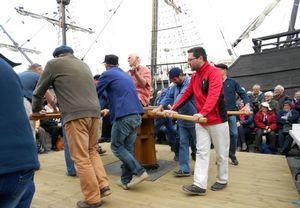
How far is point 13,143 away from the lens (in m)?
1.42

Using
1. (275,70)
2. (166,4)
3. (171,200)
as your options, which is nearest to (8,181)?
(171,200)

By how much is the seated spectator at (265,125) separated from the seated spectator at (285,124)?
0.13m

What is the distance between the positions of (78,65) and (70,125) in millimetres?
629

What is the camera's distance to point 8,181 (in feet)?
4.60

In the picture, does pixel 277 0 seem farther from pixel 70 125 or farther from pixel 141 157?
pixel 70 125

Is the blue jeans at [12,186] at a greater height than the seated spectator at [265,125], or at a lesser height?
greater

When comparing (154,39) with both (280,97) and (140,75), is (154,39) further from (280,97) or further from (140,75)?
(140,75)

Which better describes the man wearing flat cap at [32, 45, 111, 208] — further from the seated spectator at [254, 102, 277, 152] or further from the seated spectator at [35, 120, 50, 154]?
the seated spectator at [254, 102, 277, 152]

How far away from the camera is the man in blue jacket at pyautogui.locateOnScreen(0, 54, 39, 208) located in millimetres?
1387

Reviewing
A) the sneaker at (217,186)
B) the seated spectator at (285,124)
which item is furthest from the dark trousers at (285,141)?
the sneaker at (217,186)

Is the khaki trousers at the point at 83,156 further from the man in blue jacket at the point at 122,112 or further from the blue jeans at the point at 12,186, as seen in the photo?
the blue jeans at the point at 12,186

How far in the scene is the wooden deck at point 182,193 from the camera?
329 cm

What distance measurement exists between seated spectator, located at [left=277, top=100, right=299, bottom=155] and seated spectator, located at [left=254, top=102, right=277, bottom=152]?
0.41 feet

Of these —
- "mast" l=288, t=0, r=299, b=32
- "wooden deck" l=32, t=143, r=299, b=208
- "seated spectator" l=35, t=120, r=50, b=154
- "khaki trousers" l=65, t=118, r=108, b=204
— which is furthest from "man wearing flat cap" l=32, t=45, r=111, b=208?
"mast" l=288, t=0, r=299, b=32
